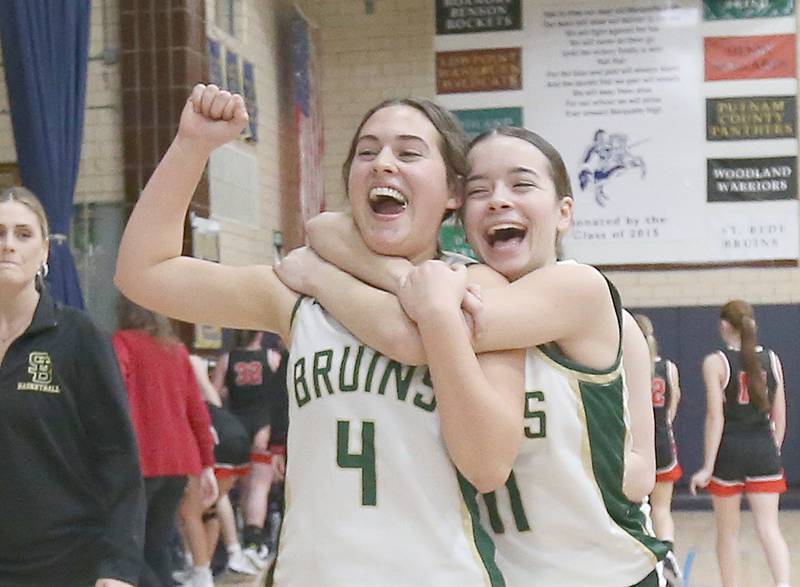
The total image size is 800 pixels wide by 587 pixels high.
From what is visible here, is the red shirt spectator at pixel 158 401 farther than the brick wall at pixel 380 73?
No

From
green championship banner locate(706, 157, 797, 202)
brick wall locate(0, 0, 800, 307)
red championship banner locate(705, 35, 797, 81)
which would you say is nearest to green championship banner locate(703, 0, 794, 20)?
red championship banner locate(705, 35, 797, 81)

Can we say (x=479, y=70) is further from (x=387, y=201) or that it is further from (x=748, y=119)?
(x=387, y=201)

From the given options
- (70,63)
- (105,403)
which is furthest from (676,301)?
(105,403)

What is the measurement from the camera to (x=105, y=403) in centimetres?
298

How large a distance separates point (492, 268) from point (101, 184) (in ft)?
21.8

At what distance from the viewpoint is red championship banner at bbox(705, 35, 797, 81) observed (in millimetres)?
11773

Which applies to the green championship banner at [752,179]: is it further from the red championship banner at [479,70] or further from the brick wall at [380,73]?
the red championship banner at [479,70]

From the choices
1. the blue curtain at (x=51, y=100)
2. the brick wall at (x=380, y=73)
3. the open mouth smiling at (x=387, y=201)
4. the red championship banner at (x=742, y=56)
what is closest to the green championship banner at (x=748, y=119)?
the red championship banner at (x=742, y=56)

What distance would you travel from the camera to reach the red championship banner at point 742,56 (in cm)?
1177

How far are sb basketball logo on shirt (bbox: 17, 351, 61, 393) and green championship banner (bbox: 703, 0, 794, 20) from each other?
9.88 meters

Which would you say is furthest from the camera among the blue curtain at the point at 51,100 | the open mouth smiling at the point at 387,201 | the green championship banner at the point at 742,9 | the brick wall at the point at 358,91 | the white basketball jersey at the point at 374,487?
the green championship banner at the point at 742,9

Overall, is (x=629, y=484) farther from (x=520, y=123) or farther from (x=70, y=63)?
(x=520, y=123)

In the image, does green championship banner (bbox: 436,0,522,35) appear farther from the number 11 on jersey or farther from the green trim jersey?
the number 11 on jersey

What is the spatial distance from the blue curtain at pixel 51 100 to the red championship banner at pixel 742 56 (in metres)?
6.48
